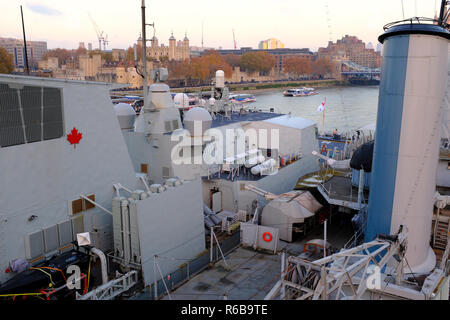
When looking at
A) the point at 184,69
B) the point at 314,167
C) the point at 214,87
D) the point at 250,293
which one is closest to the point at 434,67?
the point at 250,293

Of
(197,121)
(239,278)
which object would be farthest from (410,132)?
(197,121)

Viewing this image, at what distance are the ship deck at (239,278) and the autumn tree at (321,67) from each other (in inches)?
6834

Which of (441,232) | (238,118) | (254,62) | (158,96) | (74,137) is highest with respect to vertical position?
(254,62)

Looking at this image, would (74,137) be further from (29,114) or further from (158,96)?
(158,96)

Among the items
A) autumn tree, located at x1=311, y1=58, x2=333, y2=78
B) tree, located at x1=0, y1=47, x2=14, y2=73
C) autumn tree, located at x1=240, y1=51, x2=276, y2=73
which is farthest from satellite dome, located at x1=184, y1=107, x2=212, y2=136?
autumn tree, located at x1=311, y1=58, x2=333, y2=78

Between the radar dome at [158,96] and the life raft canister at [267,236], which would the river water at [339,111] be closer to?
the radar dome at [158,96]

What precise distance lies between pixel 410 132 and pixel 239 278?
26.5ft

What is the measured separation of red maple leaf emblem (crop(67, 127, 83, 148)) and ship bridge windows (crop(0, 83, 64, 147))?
36cm

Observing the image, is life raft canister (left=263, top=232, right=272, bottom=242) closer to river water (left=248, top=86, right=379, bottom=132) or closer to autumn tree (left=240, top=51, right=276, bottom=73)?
river water (left=248, top=86, right=379, bottom=132)

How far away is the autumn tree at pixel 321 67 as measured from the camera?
18150 centimetres

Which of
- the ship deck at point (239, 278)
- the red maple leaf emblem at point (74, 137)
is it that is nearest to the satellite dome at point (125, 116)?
the red maple leaf emblem at point (74, 137)

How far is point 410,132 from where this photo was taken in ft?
41.8

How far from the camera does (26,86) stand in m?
12.8

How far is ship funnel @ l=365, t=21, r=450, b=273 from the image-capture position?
1238 cm
